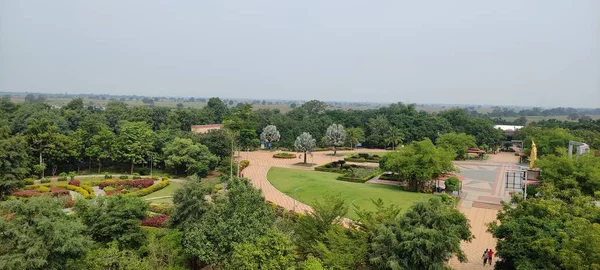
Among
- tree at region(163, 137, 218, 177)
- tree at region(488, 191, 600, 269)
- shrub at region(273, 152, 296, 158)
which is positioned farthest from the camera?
shrub at region(273, 152, 296, 158)

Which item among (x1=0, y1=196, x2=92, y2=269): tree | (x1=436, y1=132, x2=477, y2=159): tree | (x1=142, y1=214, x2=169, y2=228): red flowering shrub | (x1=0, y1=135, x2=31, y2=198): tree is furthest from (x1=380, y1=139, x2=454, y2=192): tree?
(x1=0, y1=135, x2=31, y2=198): tree

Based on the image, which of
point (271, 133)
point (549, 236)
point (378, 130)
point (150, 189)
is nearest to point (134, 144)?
point (150, 189)

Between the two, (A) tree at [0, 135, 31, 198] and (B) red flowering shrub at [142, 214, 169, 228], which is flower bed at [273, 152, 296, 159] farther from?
(B) red flowering shrub at [142, 214, 169, 228]

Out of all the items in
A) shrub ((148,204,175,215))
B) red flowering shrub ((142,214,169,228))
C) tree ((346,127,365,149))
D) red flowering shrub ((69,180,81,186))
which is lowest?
shrub ((148,204,175,215))

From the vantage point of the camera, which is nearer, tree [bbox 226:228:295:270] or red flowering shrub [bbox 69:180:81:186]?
tree [bbox 226:228:295:270]

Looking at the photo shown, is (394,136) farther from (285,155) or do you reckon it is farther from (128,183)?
(128,183)

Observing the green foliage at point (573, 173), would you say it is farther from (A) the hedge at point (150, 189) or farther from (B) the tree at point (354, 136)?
(B) the tree at point (354, 136)
